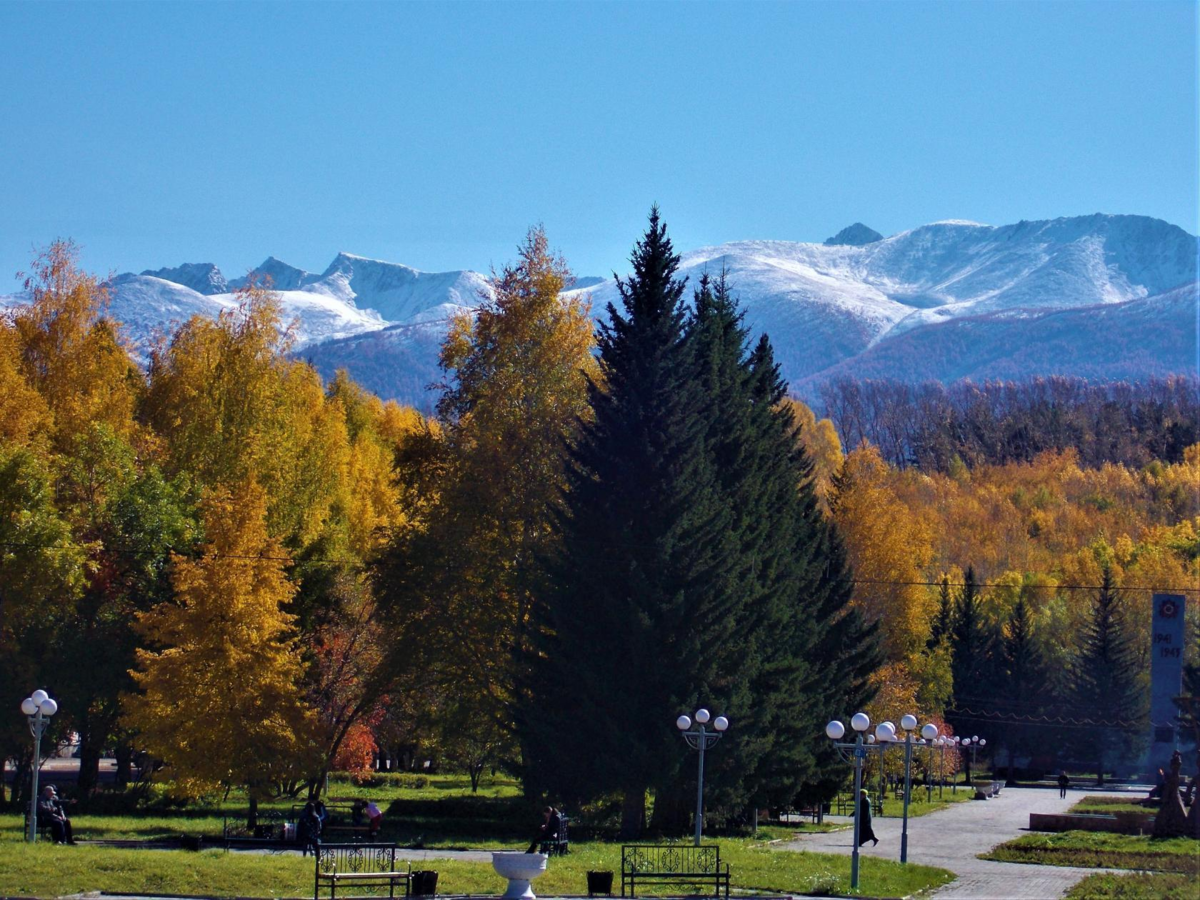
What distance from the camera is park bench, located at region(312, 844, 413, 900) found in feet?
70.3

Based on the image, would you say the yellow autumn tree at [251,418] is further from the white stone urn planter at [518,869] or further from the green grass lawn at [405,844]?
the white stone urn planter at [518,869]

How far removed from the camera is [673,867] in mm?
25141

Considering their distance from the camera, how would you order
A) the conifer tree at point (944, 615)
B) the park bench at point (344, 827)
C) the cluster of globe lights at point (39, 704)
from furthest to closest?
the conifer tree at point (944, 615) → the park bench at point (344, 827) → the cluster of globe lights at point (39, 704)

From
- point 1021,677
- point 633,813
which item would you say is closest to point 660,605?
point 633,813

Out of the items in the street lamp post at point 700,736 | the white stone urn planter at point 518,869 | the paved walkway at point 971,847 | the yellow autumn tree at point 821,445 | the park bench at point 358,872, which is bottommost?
the paved walkway at point 971,847

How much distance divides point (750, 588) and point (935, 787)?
123ft

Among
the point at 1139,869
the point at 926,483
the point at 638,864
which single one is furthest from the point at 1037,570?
the point at 638,864

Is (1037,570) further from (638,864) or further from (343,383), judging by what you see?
(638,864)

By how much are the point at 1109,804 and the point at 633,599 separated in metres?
30.7

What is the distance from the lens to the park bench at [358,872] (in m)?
21.4

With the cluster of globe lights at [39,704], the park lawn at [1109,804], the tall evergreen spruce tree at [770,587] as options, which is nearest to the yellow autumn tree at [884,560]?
the park lawn at [1109,804]

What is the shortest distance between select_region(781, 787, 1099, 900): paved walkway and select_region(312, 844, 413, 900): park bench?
819cm

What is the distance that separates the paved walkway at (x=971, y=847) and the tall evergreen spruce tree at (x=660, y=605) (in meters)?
2.96

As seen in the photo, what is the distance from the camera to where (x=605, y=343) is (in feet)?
115
